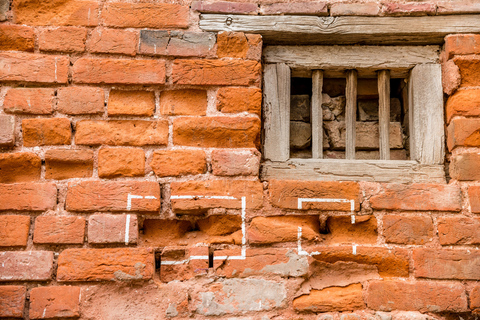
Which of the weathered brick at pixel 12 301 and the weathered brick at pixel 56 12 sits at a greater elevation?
the weathered brick at pixel 56 12

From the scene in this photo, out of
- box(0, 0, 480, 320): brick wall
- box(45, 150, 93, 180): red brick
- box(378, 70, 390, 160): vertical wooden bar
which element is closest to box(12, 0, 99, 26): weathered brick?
box(0, 0, 480, 320): brick wall

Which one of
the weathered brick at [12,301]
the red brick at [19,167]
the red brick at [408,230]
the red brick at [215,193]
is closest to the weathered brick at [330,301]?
the red brick at [408,230]

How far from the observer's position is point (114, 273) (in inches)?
56.7

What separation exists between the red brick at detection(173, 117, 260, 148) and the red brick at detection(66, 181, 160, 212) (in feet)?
0.68

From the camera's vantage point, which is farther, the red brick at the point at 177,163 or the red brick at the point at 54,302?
the red brick at the point at 177,163

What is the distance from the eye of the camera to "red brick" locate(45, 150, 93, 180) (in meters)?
1.51

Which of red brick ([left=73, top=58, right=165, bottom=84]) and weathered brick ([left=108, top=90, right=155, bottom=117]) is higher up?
red brick ([left=73, top=58, right=165, bottom=84])

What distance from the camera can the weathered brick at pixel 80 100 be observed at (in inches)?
60.9

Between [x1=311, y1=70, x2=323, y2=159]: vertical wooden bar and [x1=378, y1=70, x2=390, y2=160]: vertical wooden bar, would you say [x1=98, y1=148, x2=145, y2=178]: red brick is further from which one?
[x1=378, y1=70, x2=390, y2=160]: vertical wooden bar

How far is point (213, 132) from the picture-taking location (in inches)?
61.4

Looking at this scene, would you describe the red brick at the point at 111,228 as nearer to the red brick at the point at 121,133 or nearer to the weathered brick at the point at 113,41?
the red brick at the point at 121,133

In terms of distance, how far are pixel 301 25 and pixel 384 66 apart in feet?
1.27

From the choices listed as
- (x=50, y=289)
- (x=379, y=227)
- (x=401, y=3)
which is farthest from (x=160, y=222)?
(x=401, y=3)

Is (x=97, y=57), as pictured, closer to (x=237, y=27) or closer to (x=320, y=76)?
(x=237, y=27)
